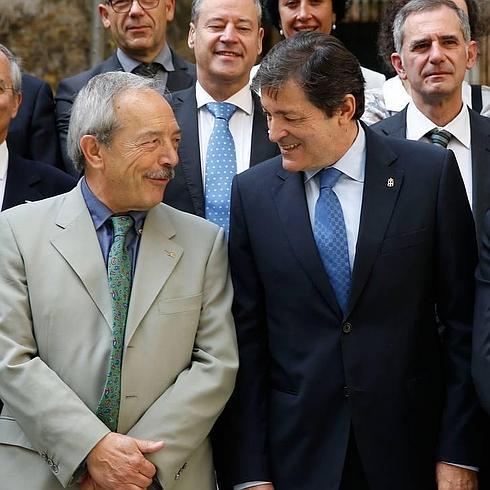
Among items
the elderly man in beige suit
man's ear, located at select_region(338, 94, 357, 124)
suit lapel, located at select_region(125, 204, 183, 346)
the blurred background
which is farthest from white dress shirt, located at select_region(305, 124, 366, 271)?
the blurred background

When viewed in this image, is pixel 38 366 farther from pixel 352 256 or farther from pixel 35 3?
pixel 35 3

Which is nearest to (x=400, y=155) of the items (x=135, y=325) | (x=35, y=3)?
(x=135, y=325)

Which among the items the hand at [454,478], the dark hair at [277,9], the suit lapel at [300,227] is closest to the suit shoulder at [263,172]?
the suit lapel at [300,227]

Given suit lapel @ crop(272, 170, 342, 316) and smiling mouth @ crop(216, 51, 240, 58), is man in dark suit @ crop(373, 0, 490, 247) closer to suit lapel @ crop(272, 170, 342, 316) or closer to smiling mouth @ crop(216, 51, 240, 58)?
smiling mouth @ crop(216, 51, 240, 58)

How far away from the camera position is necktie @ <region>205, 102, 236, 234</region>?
15.0 feet

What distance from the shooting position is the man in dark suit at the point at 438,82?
4.68m

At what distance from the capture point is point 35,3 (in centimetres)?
730

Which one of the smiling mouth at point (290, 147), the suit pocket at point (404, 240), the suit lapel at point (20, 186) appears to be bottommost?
the suit pocket at point (404, 240)

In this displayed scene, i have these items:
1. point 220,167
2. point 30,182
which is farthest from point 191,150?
point 30,182

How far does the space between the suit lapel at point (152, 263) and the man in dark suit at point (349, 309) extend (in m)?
0.29

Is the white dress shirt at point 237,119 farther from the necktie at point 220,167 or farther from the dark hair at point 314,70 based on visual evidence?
the dark hair at point 314,70

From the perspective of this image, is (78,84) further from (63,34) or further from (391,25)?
(63,34)

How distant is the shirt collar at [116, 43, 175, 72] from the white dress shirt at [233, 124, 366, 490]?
177 cm

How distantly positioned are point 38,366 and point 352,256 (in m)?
1.07
